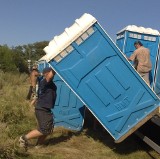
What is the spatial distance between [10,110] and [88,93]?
118 inches

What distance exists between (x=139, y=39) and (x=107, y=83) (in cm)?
334

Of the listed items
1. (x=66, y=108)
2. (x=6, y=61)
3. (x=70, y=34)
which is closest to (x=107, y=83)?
(x=70, y=34)

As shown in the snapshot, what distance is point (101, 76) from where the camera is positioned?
6.52m

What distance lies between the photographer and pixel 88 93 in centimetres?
651

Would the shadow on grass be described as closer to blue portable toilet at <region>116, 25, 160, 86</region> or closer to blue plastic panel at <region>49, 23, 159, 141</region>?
blue plastic panel at <region>49, 23, 159, 141</region>

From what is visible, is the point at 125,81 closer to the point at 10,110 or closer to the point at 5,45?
the point at 10,110

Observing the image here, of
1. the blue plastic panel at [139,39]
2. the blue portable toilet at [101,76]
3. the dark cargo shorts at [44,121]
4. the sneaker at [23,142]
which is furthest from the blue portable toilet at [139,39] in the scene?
the sneaker at [23,142]

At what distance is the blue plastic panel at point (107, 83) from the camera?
6.43 metres

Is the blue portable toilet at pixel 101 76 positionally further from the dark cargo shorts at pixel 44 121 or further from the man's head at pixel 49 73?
the dark cargo shorts at pixel 44 121

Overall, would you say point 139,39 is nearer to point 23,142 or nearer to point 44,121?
point 44,121

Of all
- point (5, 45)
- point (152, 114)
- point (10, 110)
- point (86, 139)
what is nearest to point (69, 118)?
point (86, 139)

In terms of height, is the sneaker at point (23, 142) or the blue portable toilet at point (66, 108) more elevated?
the sneaker at point (23, 142)

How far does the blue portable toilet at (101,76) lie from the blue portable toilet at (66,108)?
2158mm

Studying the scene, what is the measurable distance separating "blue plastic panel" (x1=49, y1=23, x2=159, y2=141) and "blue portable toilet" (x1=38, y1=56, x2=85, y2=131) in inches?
84.9
